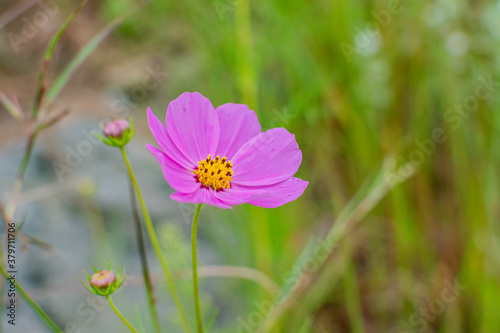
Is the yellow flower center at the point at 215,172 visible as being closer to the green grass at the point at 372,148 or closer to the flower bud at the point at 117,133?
the flower bud at the point at 117,133

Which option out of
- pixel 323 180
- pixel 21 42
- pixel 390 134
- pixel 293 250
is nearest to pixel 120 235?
pixel 293 250

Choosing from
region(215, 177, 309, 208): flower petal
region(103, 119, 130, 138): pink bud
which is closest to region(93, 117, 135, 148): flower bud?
region(103, 119, 130, 138): pink bud

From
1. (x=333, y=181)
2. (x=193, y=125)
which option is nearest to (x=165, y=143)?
(x=193, y=125)

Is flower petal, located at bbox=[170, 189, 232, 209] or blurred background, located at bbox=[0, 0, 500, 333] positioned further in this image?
blurred background, located at bbox=[0, 0, 500, 333]

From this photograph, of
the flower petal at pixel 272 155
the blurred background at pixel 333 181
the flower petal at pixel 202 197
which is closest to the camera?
the flower petal at pixel 202 197

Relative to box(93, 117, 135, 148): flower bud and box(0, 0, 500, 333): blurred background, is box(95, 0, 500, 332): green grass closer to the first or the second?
box(0, 0, 500, 333): blurred background

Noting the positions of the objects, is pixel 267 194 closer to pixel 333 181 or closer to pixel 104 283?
pixel 104 283

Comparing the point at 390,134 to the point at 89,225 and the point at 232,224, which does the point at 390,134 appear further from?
the point at 89,225

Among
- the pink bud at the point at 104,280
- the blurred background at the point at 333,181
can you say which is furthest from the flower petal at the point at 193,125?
the blurred background at the point at 333,181
